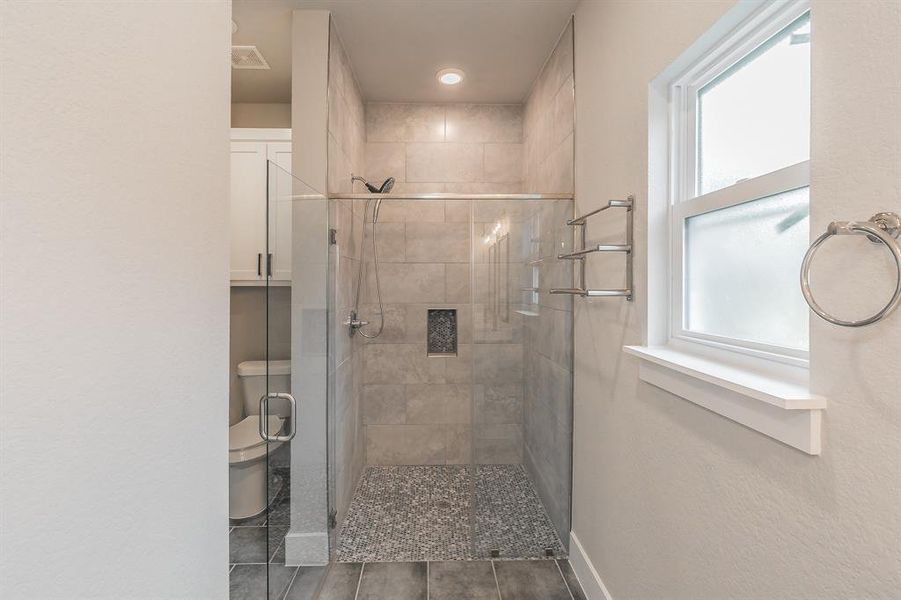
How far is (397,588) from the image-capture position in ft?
6.28

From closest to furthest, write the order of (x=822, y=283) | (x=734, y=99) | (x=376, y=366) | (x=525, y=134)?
(x=822, y=283) → (x=734, y=99) → (x=376, y=366) → (x=525, y=134)

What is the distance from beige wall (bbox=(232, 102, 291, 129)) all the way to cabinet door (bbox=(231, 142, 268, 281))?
2.33 feet

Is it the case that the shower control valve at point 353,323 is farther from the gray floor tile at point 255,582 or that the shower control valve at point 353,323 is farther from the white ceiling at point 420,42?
the white ceiling at point 420,42

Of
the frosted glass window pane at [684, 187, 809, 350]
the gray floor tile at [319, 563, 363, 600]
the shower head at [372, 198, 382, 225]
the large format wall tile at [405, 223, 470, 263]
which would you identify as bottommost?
the gray floor tile at [319, 563, 363, 600]

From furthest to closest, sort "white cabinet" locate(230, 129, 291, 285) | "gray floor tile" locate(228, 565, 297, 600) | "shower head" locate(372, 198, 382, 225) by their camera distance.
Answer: "shower head" locate(372, 198, 382, 225)
"white cabinet" locate(230, 129, 291, 285)
"gray floor tile" locate(228, 565, 297, 600)

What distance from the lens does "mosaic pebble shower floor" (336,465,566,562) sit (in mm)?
2119

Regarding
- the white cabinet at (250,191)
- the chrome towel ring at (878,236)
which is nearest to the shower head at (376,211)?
the white cabinet at (250,191)

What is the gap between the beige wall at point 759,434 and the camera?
69 centimetres

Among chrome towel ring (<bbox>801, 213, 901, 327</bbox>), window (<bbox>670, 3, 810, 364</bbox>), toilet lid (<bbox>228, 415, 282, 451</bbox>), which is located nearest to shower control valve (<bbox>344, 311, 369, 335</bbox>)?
toilet lid (<bbox>228, 415, 282, 451</bbox>)

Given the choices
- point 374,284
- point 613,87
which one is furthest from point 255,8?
point 613,87

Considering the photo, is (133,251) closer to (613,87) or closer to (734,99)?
(734,99)

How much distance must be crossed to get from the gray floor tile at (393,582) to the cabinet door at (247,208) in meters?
1.69

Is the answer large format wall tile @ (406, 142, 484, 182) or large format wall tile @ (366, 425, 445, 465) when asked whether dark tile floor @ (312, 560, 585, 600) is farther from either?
large format wall tile @ (406, 142, 484, 182)

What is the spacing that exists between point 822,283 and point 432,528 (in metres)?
2.15
